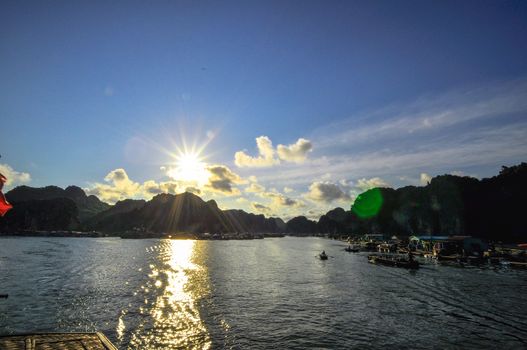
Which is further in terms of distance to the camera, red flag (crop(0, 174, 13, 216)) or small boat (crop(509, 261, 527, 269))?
small boat (crop(509, 261, 527, 269))

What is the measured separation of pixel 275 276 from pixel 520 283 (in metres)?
42.8

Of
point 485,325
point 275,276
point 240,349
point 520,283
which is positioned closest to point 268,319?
point 240,349

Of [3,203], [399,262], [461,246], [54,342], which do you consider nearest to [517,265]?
[461,246]

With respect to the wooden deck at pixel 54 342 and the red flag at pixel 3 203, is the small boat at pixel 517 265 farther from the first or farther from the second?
the red flag at pixel 3 203

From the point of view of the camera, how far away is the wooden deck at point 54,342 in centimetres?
1593

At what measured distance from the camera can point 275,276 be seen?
65.4 m

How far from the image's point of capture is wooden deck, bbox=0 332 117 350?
15.9 metres

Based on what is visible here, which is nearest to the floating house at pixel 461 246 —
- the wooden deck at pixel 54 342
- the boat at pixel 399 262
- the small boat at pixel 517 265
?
the small boat at pixel 517 265

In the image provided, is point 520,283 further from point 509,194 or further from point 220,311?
point 509,194

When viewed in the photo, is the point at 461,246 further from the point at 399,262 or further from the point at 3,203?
the point at 3,203

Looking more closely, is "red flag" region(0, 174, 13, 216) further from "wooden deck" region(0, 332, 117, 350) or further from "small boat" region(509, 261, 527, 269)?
"small boat" region(509, 261, 527, 269)

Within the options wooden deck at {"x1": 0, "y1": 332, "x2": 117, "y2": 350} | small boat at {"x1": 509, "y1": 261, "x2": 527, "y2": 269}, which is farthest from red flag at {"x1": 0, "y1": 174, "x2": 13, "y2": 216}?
small boat at {"x1": 509, "y1": 261, "x2": 527, "y2": 269}

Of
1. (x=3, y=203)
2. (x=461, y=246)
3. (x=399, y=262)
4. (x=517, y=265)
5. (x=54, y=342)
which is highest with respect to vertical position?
(x=3, y=203)

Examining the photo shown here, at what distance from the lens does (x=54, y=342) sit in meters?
16.7
